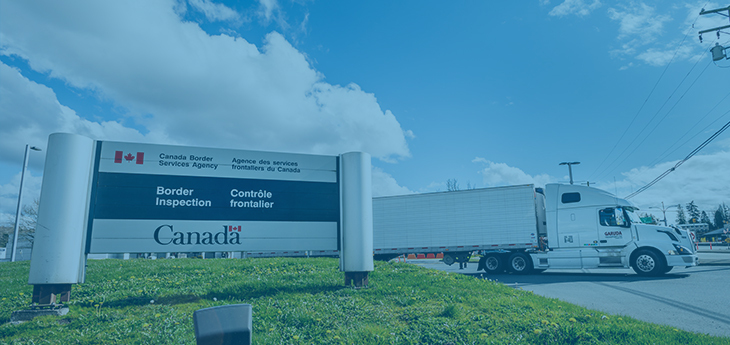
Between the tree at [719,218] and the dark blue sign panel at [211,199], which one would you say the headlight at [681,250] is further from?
the tree at [719,218]

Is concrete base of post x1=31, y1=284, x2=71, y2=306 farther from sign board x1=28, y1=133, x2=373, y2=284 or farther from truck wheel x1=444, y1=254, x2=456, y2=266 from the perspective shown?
truck wheel x1=444, y1=254, x2=456, y2=266

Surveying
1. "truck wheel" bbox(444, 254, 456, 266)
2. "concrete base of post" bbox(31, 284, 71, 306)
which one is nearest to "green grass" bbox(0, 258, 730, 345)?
"concrete base of post" bbox(31, 284, 71, 306)

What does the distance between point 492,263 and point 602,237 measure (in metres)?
4.32

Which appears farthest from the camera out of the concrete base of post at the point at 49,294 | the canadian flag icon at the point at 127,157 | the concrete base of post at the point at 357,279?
the concrete base of post at the point at 357,279

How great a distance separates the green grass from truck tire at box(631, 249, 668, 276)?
9.40 metres

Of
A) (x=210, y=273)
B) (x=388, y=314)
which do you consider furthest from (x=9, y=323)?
(x=388, y=314)

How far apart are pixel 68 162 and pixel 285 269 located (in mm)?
5405

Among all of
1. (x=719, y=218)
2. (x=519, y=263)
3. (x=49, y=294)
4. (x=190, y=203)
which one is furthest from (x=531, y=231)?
(x=719, y=218)

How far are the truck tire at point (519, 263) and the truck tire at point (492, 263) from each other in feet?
1.08

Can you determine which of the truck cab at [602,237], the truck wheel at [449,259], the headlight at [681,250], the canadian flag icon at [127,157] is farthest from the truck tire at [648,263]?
the canadian flag icon at [127,157]

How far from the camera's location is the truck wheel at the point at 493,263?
57.6 feet

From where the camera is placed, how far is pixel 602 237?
15.7 m

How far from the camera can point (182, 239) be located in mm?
7441

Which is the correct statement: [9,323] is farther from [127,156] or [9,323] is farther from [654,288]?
[654,288]
